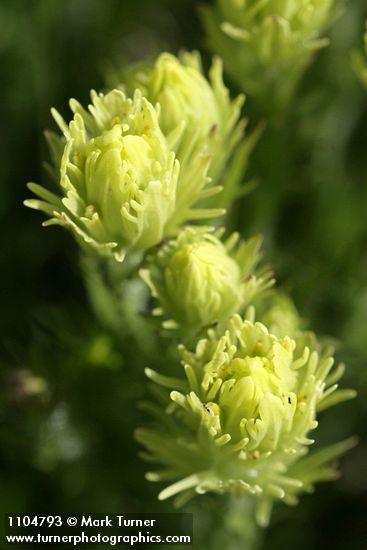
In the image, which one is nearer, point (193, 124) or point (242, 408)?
point (242, 408)

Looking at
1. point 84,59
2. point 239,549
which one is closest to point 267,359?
point 239,549

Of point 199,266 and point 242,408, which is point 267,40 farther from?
point 242,408

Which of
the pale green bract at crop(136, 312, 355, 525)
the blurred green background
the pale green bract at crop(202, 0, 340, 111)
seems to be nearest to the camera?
the pale green bract at crop(136, 312, 355, 525)

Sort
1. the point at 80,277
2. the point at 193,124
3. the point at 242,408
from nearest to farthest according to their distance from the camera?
the point at 242,408 → the point at 193,124 → the point at 80,277

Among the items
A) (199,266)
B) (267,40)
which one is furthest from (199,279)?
(267,40)

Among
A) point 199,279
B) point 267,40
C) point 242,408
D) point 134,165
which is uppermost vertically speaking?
point 267,40

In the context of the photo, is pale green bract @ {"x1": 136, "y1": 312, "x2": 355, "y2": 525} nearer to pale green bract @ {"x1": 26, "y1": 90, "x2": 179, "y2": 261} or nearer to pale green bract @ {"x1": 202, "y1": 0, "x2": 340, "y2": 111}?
pale green bract @ {"x1": 26, "y1": 90, "x2": 179, "y2": 261}

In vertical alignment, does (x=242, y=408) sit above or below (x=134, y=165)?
below

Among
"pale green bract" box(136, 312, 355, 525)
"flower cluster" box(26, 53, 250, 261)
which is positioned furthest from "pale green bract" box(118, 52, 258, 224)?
"pale green bract" box(136, 312, 355, 525)
